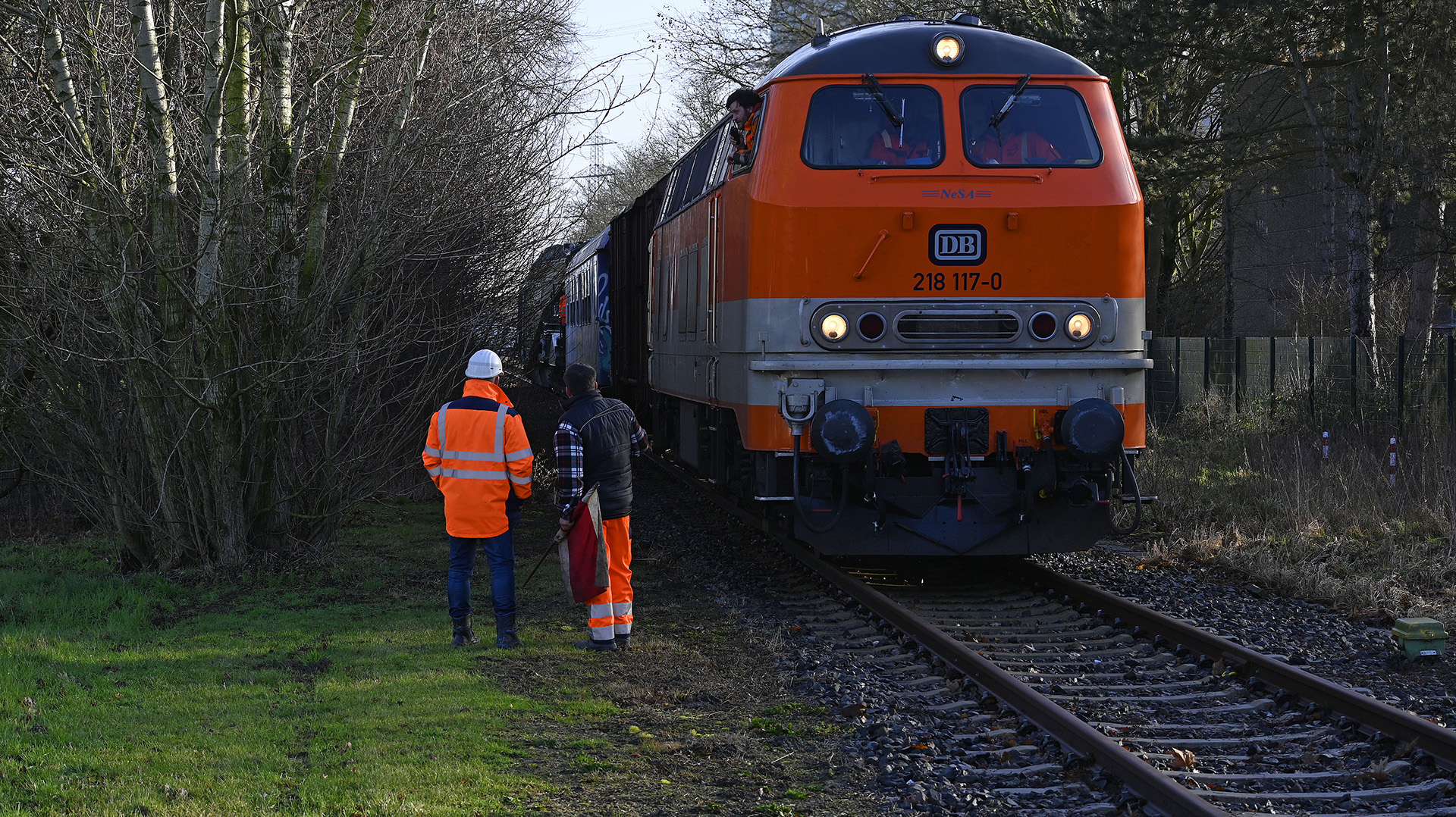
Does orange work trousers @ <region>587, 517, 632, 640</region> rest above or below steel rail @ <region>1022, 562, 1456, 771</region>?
above

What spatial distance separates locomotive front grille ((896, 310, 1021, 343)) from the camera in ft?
27.2

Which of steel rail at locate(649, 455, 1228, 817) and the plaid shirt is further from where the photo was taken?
the plaid shirt

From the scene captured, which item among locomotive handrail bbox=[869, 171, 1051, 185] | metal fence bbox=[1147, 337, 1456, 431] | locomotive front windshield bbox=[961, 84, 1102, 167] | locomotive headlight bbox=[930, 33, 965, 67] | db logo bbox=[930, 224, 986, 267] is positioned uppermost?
locomotive headlight bbox=[930, 33, 965, 67]

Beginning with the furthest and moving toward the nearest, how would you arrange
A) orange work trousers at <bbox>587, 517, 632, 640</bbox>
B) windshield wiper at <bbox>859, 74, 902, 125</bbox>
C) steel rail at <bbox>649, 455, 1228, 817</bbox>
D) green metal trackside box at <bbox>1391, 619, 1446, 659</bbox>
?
windshield wiper at <bbox>859, 74, 902, 125</bbox> → orange work trousers at <bbox>587, 517, 632, 640</bbox> → green metal trackside box at <bbox>1391, 619, 1446, 659</bbox> → steel rail at <bbox>649, 455, 1228, 817</bbox>

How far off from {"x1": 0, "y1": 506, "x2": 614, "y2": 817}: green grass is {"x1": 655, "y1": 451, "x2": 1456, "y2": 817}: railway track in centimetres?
159

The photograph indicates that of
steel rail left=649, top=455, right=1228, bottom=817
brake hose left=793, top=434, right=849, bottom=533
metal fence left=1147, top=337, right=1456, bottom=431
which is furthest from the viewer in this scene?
metal fence left=1147, top=337, right=1456, bottom=431

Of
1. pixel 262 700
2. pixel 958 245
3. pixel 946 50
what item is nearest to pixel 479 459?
pixel 262 700

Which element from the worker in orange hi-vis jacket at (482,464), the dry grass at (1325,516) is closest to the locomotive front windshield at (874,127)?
the worker in orange hi-vis jacket at (482,464)

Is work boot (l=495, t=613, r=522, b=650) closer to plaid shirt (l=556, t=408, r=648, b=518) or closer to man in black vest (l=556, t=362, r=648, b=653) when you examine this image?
man in black vest (l=556, t=362, r=648, b=653)

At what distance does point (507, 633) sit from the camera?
7.61m

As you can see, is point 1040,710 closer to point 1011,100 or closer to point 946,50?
point 1011,100

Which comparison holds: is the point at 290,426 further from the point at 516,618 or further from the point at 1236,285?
the point at 1236,285

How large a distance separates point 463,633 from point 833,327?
9.54 ft

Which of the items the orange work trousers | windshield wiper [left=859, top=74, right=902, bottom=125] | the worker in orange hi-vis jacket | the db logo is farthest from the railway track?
windshield wiper [left=859, top=74, right=902, bottom=125]
